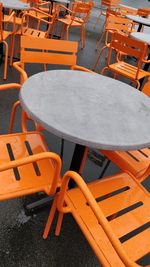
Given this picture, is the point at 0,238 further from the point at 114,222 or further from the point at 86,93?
the point at 86,93

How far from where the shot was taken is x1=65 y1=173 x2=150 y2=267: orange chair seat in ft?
3.59

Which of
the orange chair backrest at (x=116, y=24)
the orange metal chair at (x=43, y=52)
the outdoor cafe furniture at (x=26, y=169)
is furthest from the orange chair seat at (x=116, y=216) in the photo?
the orange chair backrest at (x=116, y=24)

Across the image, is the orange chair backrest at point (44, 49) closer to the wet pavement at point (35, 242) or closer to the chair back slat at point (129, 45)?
the chair back slat at point (129, 45)

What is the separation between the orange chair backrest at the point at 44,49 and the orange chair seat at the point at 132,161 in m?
0.95

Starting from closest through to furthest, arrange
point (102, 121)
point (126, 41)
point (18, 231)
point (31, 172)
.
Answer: point (102, 121) → point (31, 172) → point (18, 231) → point (126, 41)

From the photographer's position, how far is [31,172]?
136cm

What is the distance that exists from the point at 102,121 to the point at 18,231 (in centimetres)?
95

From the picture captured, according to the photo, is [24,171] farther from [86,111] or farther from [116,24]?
[116,24]

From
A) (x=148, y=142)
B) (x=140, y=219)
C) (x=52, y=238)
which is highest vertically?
(x=148, y=142)

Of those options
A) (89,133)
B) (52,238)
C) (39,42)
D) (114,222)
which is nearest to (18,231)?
(52,238)

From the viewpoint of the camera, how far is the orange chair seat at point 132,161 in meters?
1.57

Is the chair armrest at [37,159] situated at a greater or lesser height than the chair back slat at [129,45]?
lesser

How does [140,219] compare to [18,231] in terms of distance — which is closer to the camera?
[140,219]

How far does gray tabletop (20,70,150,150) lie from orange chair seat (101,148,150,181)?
37 cm
